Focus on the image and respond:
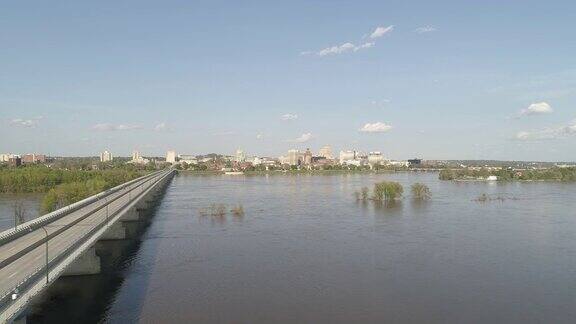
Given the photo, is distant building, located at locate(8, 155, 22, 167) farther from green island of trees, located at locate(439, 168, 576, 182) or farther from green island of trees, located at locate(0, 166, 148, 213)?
green island of trees, located at locate(439, 168, 576, 182)

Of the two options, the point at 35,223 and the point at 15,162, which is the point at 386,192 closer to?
the point at 35,223

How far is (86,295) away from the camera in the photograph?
50.0ft

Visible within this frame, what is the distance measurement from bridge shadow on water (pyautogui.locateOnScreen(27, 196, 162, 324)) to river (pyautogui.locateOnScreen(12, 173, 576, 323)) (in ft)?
0.23

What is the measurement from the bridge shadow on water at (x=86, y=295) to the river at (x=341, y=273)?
0.23 feet

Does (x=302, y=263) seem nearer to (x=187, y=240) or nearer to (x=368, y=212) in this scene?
(x=187, y=240)

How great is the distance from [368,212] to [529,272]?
61.9 feet

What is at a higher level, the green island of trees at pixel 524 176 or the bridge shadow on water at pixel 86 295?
the green island of trees at pixel 524 176

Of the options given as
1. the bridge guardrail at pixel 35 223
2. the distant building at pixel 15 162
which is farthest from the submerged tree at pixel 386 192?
the distant building at pixel 15 162

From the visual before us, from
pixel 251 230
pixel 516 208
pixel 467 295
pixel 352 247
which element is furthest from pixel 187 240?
pixel 516 208

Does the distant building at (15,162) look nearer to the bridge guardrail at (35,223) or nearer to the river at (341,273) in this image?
the bridge guardrail at (35,223)

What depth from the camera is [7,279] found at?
33.8 feet

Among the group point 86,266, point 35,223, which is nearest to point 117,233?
point 86,266

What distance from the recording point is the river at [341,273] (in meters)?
14.2

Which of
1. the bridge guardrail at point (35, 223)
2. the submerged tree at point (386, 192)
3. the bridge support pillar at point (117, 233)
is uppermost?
the bridge guardrail at point (35, 223)
